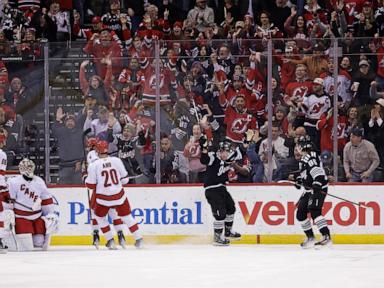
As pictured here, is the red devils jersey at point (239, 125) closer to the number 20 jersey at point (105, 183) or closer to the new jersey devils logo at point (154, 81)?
the new jersey devils logo at point (154, 81)

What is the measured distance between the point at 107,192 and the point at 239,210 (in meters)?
1.91

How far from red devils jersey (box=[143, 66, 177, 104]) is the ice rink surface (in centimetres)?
191

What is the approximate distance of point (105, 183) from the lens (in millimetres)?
14836

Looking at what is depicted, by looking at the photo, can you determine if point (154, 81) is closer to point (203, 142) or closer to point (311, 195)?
point (203, 142)

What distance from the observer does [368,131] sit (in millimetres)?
15633

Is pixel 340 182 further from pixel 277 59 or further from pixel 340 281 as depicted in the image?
pixel 340 281

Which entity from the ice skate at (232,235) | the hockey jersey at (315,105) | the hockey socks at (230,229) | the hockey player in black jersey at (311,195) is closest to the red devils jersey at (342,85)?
the hockey jersey at (315,105)

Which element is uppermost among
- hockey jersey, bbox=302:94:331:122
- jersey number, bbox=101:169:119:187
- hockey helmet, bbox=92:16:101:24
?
hockey helmet, bbox=92:16:101:24

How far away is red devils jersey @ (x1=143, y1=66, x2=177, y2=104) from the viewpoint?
15898 mm

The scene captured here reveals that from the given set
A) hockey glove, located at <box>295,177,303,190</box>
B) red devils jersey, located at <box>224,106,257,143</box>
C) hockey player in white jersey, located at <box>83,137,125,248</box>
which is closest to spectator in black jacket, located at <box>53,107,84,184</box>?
hockey player in white jersey, located at <box>83,137,125,248</box>

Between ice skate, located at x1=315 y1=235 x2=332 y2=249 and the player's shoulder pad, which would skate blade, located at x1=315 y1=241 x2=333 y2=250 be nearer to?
ice skate, located at x1=315 y1=235 x2=332 y2=249

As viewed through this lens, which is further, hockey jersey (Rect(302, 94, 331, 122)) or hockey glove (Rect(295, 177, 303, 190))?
hockey jersey (Rect(302, 94, 331, 122))

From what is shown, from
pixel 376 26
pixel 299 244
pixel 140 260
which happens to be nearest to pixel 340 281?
pixel 140 260

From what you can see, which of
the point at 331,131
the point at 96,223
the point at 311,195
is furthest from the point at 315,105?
the point at 96,223
